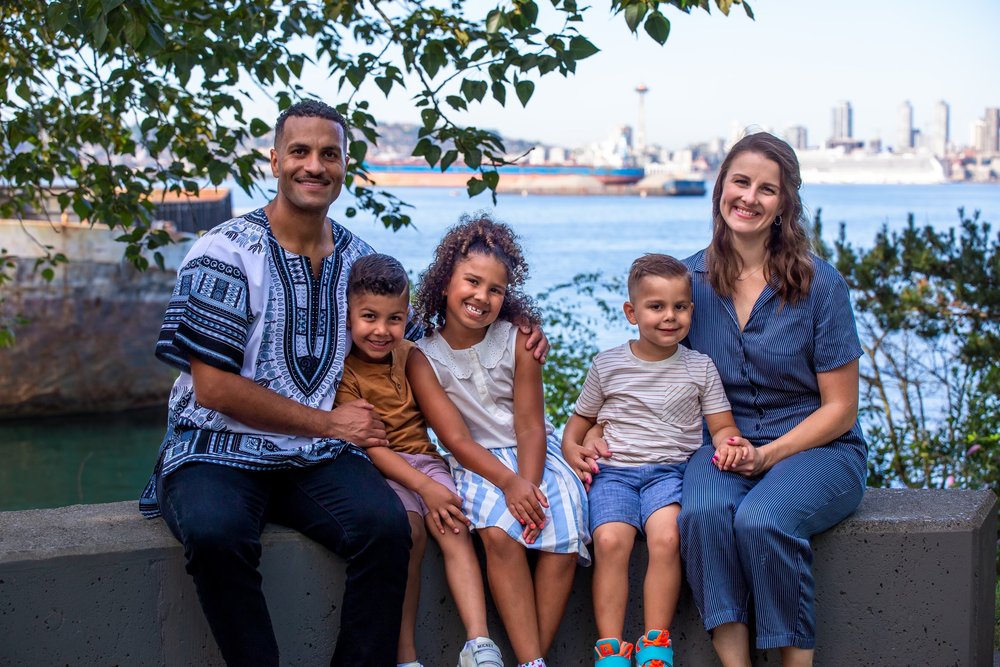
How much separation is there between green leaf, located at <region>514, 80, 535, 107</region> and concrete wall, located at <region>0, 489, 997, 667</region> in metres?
1.58

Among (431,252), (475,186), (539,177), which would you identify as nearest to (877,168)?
(539,177)

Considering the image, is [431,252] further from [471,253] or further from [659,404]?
[659,404]

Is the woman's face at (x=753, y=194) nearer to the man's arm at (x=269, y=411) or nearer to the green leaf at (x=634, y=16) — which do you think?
the green leaf at (x=634, y=16)

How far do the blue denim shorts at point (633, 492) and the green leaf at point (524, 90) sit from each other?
129cm

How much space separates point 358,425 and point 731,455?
0.94 m

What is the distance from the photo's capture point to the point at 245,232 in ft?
9.33

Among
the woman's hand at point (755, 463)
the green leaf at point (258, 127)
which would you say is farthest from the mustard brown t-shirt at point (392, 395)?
the green leaf at point (258, 127)

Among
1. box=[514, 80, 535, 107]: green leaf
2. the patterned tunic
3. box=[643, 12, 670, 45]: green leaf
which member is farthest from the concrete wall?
box=[514, 80, 535, 107]: green leaf

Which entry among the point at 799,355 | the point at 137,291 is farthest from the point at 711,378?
the point at 137,291

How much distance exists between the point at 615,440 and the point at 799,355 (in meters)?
0.54

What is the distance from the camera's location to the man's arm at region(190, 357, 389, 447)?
104 inches

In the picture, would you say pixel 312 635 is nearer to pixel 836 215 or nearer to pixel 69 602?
pixel 69 602

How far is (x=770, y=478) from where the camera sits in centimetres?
273

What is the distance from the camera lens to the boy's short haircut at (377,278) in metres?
2.88
